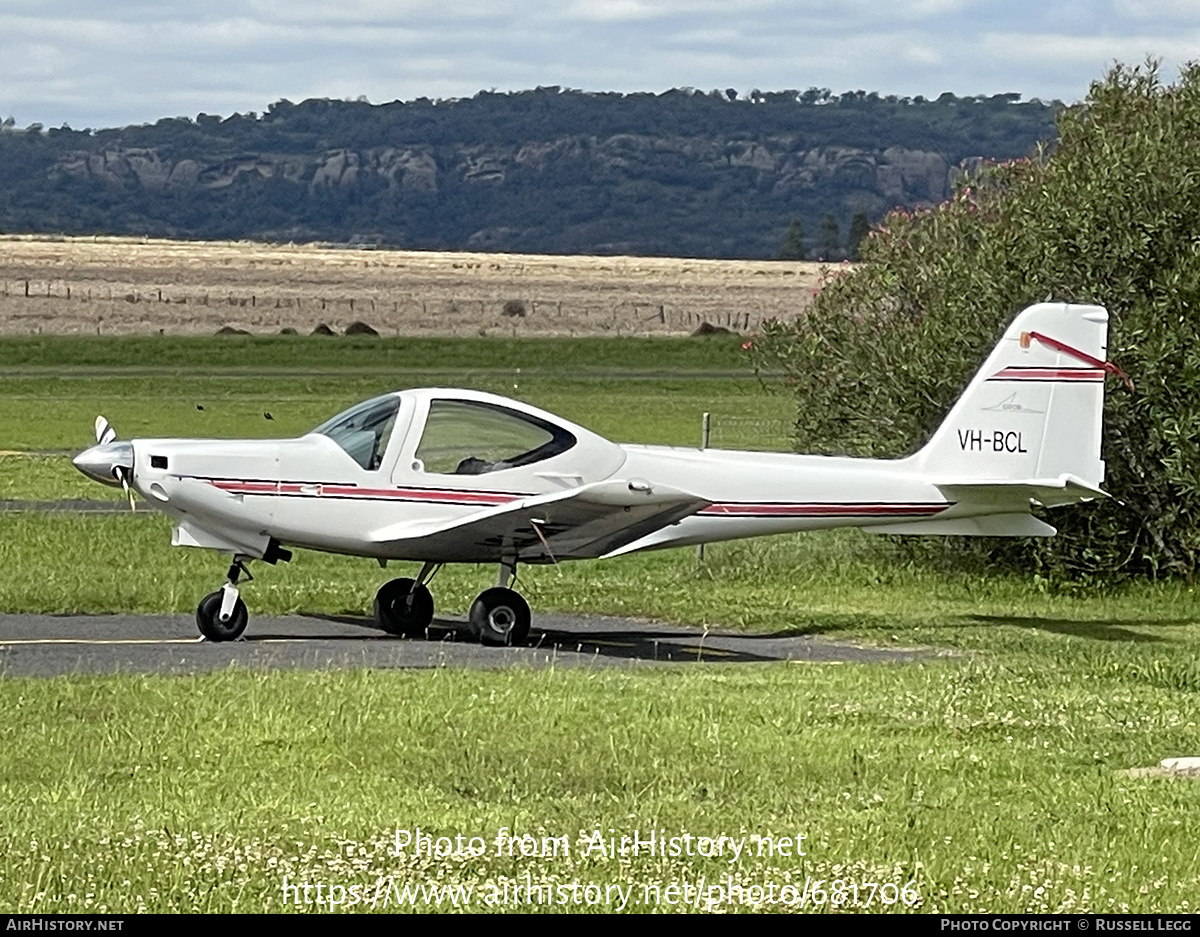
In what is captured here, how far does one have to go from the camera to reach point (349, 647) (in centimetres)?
1452

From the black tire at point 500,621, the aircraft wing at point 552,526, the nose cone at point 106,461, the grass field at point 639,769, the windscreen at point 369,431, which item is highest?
the windscreen at point 369,431

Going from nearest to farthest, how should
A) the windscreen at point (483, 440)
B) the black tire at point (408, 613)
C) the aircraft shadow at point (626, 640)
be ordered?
the aircraft shadow at point (626, 640) < the windscreen at point (483, 440) < the black tire at point (408, 613)

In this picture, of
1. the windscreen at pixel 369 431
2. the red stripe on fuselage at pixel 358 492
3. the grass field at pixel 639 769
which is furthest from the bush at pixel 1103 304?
the windscreen at pixel 369 431

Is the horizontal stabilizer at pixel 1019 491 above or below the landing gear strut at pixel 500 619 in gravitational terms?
above

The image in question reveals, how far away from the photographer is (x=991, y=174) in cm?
2197

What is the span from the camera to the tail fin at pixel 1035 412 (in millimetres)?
16156

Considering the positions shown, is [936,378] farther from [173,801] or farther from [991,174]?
[173,801]

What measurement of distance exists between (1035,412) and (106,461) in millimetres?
6987

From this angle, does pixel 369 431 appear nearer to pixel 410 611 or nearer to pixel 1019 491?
pixel 410 611

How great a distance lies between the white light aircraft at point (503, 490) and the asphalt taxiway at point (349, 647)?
406mm

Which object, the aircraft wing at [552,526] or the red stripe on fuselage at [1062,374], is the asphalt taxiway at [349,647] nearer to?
the aircraft wing at [552,526]

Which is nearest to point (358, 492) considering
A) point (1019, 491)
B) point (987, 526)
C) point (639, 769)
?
point (987, 526)

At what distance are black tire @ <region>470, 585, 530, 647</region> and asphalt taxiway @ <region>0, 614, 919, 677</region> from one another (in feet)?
0.44

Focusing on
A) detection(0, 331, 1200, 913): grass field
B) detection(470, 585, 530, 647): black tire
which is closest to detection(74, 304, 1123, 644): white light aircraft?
detection(470, 585, 530, 647): black tire
